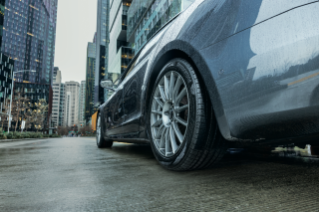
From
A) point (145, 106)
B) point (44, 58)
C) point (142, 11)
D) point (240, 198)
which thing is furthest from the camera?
point (44, 58)

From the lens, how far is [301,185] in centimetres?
138

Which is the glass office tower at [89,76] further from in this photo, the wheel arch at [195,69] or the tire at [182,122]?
the tire at [182,122]

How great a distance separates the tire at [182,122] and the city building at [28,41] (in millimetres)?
108244

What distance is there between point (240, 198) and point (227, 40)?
91 cm

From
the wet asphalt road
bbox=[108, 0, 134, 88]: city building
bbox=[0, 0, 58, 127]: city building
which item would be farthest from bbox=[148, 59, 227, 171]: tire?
bbox=[0, 0, 58, 127]: city building

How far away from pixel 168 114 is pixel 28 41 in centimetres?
13628

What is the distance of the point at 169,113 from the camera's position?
2.01m

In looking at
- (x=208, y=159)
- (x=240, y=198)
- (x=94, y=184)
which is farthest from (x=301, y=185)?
(x=94, y=184)

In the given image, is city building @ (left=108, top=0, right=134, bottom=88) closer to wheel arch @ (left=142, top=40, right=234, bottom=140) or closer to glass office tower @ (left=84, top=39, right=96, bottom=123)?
wheel arch @ (left=142, top=40, right=234, bottom=140)

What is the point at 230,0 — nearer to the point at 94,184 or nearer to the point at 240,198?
the point at 240,198

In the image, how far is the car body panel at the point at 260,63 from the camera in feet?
3.37

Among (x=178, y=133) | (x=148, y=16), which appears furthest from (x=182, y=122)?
(x=148, y=16)

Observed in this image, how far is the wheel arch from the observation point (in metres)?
1.41

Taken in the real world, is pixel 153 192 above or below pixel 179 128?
below
